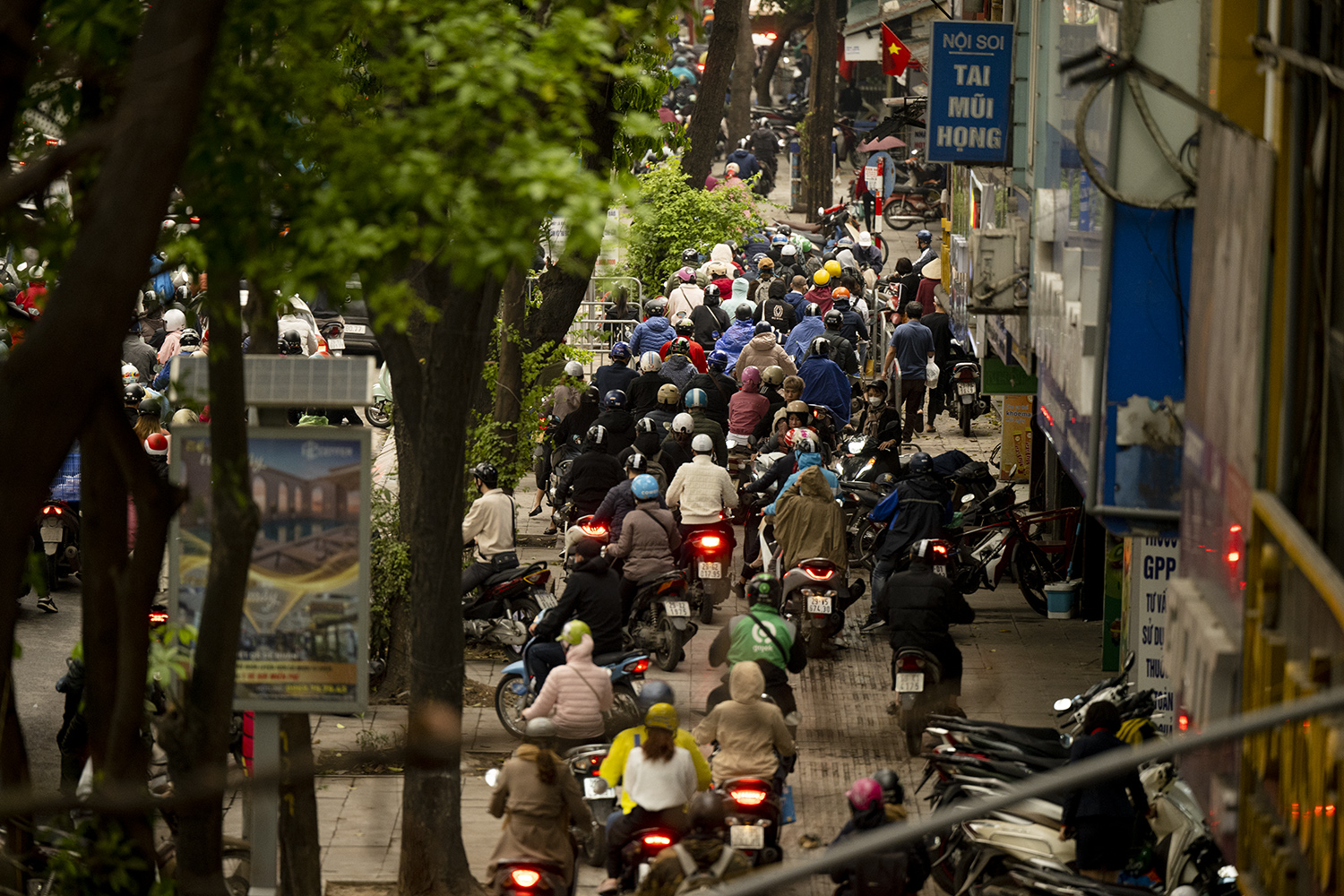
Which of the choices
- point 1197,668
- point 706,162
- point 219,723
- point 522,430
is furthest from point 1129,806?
point 706,162

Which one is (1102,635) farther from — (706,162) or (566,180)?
(706,162)

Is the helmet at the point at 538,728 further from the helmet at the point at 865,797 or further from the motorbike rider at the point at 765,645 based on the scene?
the helmet at the point at 865,797

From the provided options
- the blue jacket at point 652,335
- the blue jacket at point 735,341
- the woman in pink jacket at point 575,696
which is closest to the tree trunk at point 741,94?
the blue jacket at point 735,341

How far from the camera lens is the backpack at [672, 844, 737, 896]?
8.92 m

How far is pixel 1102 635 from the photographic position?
15750mm

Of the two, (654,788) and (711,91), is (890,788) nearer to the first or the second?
(654,788)

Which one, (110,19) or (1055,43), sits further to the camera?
(1055,43)

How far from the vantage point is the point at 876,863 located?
9172mm

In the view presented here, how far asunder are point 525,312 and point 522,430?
3.90 feet

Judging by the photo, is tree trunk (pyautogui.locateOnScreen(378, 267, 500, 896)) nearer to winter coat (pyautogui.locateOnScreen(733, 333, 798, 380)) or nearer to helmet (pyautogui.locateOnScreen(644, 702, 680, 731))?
helmet (pyautogui.locateOnScreen(644, 702, 680, 731))

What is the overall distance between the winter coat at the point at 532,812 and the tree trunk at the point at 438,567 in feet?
1.56

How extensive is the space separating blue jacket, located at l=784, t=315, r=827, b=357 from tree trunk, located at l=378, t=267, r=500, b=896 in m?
13.3

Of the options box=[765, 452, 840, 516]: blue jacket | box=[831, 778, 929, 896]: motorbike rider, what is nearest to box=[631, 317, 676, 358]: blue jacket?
box=[765, 452, 840, 516]: blue jacket

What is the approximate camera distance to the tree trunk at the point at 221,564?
Result: 6602mm
